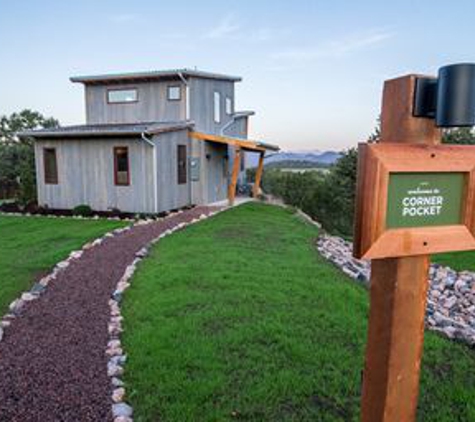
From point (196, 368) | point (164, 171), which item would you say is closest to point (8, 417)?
point (196, 368)

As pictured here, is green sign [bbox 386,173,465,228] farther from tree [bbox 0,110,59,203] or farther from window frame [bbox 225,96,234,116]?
tree [bbox 0,110,59,203]

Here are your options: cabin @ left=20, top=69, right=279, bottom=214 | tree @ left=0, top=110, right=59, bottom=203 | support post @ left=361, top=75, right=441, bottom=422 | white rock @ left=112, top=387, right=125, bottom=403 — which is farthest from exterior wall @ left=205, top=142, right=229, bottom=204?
support post @ left=361, top=75, right=441, bottom=422

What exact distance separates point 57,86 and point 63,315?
16178 millimetres

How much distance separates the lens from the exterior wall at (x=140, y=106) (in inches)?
538

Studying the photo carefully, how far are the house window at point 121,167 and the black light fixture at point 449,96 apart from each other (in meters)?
11.4

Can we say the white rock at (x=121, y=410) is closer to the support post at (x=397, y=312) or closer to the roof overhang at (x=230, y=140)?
the support post at (x=397, y=312)

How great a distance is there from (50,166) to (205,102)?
611 centimetres

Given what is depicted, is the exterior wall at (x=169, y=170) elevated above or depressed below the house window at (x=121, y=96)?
below

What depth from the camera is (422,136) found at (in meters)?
1.53

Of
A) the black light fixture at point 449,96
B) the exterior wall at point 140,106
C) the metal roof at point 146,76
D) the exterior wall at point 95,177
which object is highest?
the metal roof at point 146,76

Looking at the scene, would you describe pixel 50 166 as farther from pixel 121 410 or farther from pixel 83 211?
pixel 121 410

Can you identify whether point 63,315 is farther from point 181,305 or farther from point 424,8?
point 424,8

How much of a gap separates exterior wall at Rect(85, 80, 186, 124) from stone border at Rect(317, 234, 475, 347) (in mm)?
7756

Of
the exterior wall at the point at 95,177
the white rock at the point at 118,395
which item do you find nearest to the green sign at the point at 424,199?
the white rock at the point at 118,395
